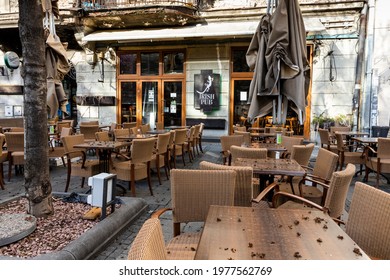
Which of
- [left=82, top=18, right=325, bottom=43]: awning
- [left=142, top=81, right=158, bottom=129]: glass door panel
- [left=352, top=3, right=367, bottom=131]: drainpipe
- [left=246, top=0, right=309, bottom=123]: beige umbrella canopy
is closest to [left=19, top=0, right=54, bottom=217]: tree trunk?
[left=246, top=0, right=309, bottom=123]: beige umbrella canopy

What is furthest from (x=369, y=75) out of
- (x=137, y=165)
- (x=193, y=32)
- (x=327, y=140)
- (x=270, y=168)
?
(x=270, y=168)

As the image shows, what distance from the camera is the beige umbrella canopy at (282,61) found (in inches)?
142

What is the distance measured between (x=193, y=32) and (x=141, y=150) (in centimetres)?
672

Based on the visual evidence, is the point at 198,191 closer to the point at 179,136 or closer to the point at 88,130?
the point at 179,136

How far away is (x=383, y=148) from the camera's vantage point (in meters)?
5.53

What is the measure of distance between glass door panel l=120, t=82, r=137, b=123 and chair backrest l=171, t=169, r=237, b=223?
10.3 metres

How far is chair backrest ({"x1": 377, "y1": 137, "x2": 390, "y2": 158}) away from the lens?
17.9ft

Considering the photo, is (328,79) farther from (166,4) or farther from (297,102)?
(297,102)

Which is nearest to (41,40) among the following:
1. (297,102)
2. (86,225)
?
(86,225)

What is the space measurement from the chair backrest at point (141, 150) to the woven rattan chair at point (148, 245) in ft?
11.0

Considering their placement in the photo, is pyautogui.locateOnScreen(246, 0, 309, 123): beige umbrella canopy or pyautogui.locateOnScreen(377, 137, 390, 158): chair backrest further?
pyautogui.locateOnScreen(377, 137, 390, 158): chair backrest

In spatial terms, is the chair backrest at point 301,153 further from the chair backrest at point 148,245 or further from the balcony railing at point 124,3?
the balcony railing at point 124,3

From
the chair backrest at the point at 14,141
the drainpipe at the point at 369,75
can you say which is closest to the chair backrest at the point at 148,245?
the chair backrest at the point at 14,141

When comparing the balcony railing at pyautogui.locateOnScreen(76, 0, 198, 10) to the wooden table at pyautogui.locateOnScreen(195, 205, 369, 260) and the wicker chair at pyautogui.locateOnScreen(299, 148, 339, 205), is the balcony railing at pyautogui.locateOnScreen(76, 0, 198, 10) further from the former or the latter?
the wooden table at pyautogui.locateOnScreen(195, 205, 369, 260)
